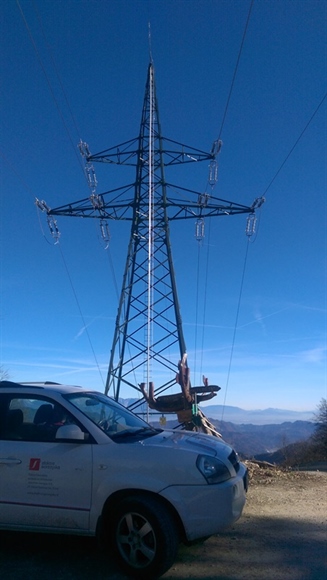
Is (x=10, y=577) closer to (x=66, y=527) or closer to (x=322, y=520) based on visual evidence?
(x=66, y=527)

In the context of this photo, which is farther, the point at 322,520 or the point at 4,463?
the point at 322,520

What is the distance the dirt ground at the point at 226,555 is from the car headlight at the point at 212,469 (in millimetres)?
764

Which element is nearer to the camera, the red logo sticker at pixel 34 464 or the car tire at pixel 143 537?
the car tire at pixel 143 537

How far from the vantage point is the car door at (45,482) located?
445 cm

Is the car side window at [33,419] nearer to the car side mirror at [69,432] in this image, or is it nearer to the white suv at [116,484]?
the white suv at [116,484]

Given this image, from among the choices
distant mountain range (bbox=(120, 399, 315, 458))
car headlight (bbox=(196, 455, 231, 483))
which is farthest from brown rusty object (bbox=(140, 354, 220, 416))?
car headlight (bbox=(196, 455, 231, 483))

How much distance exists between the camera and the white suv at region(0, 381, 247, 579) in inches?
165

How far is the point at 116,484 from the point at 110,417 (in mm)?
1126

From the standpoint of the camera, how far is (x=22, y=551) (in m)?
4.83

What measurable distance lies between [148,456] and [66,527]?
1.00 metres

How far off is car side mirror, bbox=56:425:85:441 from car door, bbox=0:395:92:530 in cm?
10

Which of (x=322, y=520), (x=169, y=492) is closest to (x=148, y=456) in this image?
(x=169, y=492)

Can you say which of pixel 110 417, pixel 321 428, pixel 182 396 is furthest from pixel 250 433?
pixel 110 417

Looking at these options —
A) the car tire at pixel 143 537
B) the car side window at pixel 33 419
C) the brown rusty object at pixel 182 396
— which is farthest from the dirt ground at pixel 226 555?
the brown rusty object at pixel 182 396
